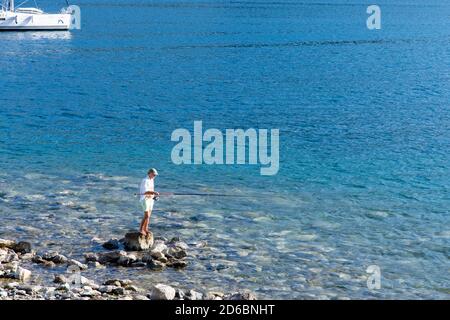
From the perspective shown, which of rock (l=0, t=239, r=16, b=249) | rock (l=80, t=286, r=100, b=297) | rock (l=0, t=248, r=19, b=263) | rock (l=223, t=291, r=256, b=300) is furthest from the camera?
rock (l=0, t=239, r=16, b=249)

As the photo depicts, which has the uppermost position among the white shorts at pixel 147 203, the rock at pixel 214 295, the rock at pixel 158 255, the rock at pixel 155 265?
the white shorts at pixel 147 203

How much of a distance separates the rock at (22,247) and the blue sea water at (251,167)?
0.69m

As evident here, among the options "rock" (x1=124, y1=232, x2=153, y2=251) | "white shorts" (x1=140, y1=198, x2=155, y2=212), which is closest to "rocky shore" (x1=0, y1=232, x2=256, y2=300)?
"rock" (x1=124, y1=232, x2=153, y2=251)

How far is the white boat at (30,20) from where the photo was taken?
108m

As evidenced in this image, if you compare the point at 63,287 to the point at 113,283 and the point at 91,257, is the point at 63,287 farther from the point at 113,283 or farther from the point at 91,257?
the point at 91,257

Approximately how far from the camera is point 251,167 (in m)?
41.8

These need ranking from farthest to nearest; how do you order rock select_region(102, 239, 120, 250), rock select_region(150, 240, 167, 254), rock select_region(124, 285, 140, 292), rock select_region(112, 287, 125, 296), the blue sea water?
1. the blue sea water
2. rock select_region(102, 239, 120, 250)
3. rock select_region(150, 240, 167, 254)
4. rock select_region(124, 285, 140, 292)
5. rock select_region(112, 287, 125, 296)

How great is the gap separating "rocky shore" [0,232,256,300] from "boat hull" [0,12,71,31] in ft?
279

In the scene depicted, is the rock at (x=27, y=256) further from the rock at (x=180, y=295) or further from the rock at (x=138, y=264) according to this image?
the rock at (x=180, y=295)

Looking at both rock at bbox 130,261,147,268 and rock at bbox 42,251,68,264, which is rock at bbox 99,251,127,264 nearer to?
rock at bbox 130,261,147,268

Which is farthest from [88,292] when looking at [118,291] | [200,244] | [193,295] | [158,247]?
[200,244]
